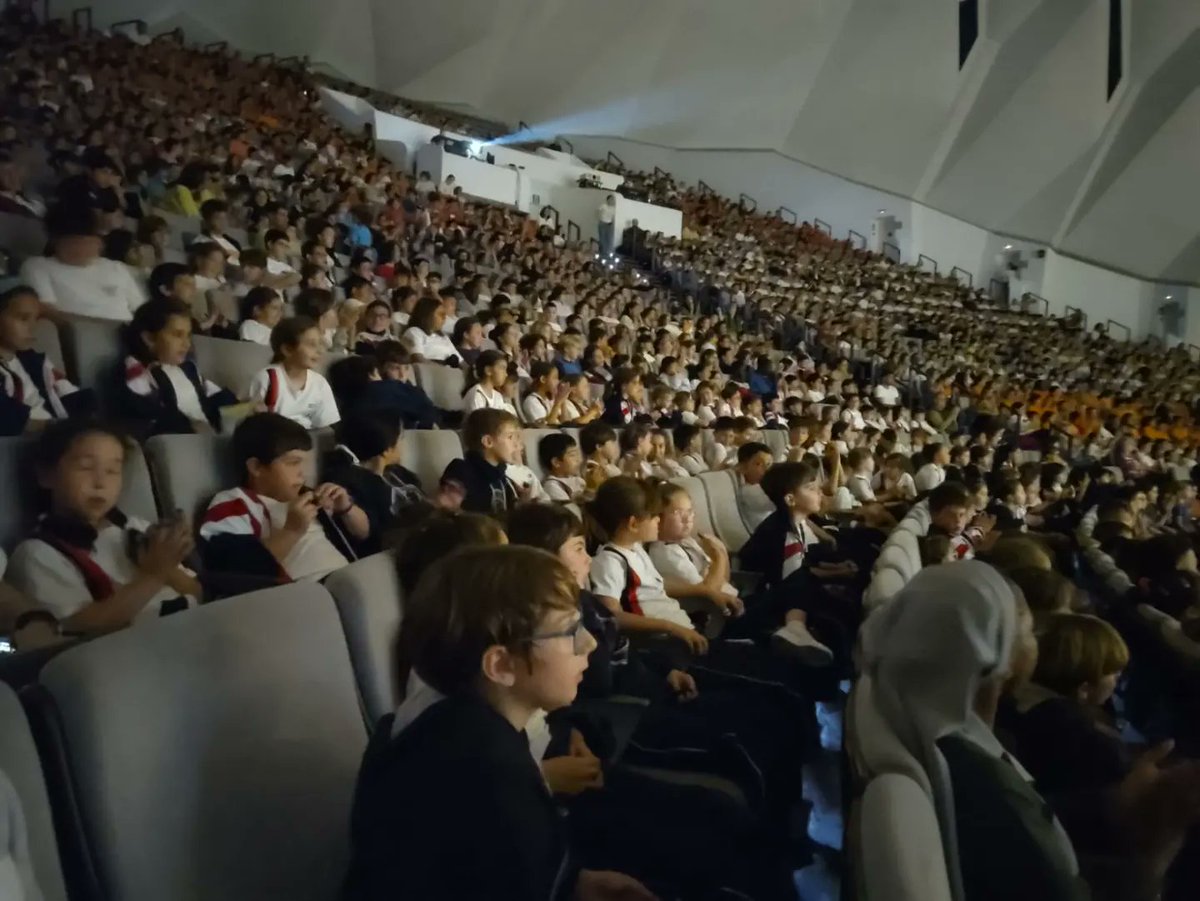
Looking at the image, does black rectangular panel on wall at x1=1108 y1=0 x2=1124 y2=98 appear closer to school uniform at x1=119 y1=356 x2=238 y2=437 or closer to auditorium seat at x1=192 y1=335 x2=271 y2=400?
auditorium seat at x1=192 y1=335 x2=271 y2=400

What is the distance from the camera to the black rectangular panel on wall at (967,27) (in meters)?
16.3

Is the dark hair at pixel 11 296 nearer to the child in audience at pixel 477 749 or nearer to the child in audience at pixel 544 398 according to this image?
the child in audience at pixel 477 749

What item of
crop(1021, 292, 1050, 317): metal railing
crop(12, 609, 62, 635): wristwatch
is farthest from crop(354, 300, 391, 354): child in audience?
crop(1021, 292, 1050, 317): metal railing

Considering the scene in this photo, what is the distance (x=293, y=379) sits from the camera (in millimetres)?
3062

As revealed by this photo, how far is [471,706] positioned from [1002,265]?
20.7 meters

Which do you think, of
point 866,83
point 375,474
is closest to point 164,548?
point 375,474

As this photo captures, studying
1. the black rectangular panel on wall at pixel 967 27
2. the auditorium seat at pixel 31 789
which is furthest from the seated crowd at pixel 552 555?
the black rectangular panel on wall at pixel 967 27

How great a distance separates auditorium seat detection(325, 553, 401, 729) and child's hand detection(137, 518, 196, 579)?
0.46m

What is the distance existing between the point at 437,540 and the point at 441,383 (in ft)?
9.47

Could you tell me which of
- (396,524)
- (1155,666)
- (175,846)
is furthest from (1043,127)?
(175,846)

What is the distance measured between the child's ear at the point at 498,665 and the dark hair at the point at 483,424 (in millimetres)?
1990

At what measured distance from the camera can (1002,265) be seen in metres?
19.6

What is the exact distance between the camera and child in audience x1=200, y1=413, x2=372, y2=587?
6.72 ft

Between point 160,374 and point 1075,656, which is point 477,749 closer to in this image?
point 1075,656
